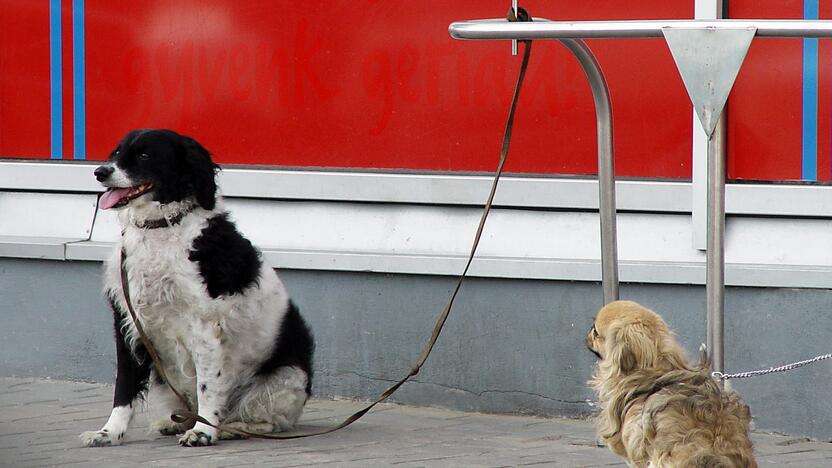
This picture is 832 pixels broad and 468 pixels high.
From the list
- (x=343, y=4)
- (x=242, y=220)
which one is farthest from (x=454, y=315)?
(x=343, y=4)

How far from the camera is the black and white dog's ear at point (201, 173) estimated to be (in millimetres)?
5770

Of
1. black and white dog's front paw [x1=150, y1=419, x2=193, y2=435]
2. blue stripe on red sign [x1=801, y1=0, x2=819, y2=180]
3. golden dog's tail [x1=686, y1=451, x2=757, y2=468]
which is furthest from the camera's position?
blue stripe on red sign [x1=801, y1=0, x2=819, y2=180]

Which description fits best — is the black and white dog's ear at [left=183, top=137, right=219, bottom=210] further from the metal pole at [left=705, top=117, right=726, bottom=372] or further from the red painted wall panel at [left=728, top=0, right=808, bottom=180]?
the red painted wall panel at [left=728, top=0, right=808, bottom=180]

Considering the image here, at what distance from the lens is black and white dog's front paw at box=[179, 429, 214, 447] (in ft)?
19.1

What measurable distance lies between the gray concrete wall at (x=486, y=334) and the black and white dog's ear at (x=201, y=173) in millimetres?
1255

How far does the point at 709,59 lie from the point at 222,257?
2.57 m

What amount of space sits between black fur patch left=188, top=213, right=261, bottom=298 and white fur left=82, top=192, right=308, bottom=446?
0.03 meters

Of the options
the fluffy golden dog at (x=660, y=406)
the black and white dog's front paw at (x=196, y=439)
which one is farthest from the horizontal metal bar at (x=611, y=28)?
the black and white dog's front paw at (x=196, y=439)

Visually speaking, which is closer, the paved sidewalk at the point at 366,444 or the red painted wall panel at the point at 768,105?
the paved sidewalk at the point at 366,444

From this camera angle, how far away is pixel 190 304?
582 centimetres

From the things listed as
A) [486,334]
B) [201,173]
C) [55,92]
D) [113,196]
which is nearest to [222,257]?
[201,173]

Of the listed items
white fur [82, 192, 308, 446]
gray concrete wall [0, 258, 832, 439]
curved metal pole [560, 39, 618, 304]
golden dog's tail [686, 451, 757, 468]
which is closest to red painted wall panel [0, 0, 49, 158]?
gray concrete wall [0, 258, 832, 439]

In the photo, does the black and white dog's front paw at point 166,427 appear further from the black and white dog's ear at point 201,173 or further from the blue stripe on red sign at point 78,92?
the blue stripe on red sign at point 78,92

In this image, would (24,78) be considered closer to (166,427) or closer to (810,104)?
(166,427)
